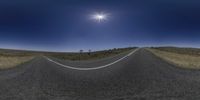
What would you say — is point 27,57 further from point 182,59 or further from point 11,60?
point 182,59

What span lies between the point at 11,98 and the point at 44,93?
995 millimetres

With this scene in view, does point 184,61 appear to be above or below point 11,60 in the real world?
above

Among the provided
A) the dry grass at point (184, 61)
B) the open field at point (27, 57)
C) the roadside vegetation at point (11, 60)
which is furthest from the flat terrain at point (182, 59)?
the roadside vegetation at point (11, 60)

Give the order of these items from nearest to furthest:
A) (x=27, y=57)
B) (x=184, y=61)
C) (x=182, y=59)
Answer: (x=184, y=61) < (x=182, y=59) < (x=27, y=57)

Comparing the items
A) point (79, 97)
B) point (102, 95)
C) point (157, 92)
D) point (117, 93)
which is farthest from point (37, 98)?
→ point (157, 92)

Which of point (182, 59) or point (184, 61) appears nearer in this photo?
point (184, 61)

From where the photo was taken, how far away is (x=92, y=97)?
21.4 feet

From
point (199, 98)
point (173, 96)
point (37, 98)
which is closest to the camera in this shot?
point (199, 98)

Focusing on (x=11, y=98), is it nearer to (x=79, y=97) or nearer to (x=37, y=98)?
(x=37, y=98)

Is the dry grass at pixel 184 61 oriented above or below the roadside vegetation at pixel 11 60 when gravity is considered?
above

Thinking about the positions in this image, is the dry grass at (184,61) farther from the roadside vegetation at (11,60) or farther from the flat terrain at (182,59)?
the roadside vegetation at (11,60)

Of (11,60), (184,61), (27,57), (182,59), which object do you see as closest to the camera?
(184,61)

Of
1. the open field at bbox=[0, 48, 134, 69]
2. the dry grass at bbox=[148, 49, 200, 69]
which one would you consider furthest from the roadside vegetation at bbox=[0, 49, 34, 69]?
the dry grass at bbox=[148, 49, 200, 69]

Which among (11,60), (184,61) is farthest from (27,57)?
(184,61)
